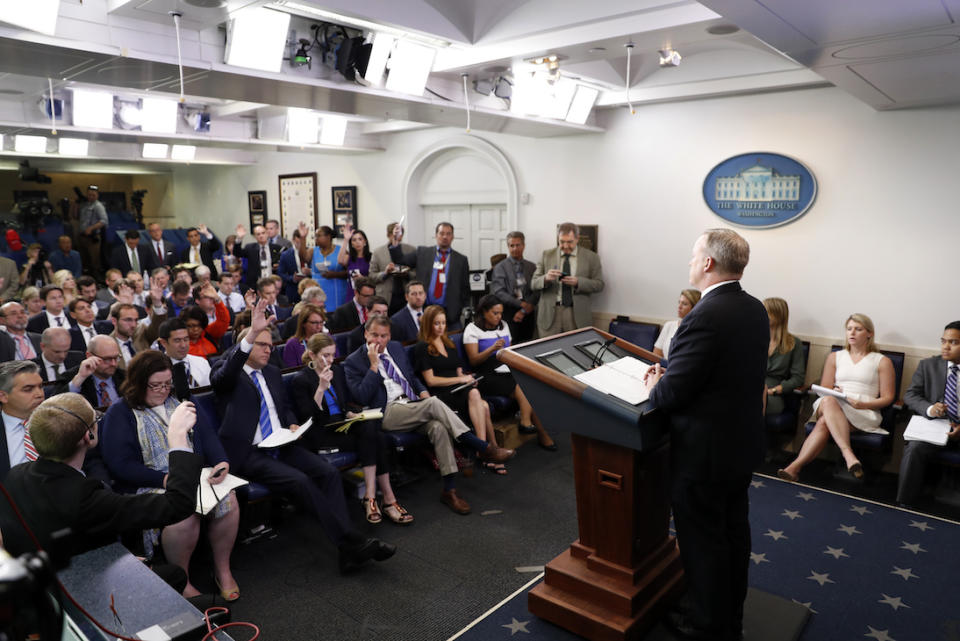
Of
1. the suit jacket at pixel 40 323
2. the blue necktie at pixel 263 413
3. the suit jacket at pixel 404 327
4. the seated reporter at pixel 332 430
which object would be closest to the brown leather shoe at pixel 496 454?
the seated reporter at pixel 332 430

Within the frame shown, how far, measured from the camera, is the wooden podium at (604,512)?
8.53 feet

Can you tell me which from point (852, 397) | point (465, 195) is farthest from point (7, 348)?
point (852, 397)

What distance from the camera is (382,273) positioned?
6617 millimetres

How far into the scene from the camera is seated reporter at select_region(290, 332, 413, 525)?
157 inches

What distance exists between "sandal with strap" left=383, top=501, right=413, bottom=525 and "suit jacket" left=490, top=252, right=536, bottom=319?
2873 mm

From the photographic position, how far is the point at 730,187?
577 cm

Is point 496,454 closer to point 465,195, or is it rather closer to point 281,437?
point 281,437

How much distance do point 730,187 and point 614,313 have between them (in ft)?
5.58

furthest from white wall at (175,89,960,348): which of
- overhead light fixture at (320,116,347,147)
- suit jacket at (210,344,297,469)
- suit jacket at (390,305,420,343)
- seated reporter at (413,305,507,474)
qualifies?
suit jacket at (210,344,297,469)

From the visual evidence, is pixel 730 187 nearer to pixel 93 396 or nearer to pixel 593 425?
pixel 593 425

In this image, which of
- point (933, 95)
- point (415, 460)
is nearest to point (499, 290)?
point (415, 460)

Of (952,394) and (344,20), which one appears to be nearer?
(344,20)

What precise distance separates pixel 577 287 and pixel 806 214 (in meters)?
2.08

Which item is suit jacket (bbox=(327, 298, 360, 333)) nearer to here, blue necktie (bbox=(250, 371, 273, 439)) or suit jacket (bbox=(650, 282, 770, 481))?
blue necktie (bbox=(250, 371, 273, 439))
